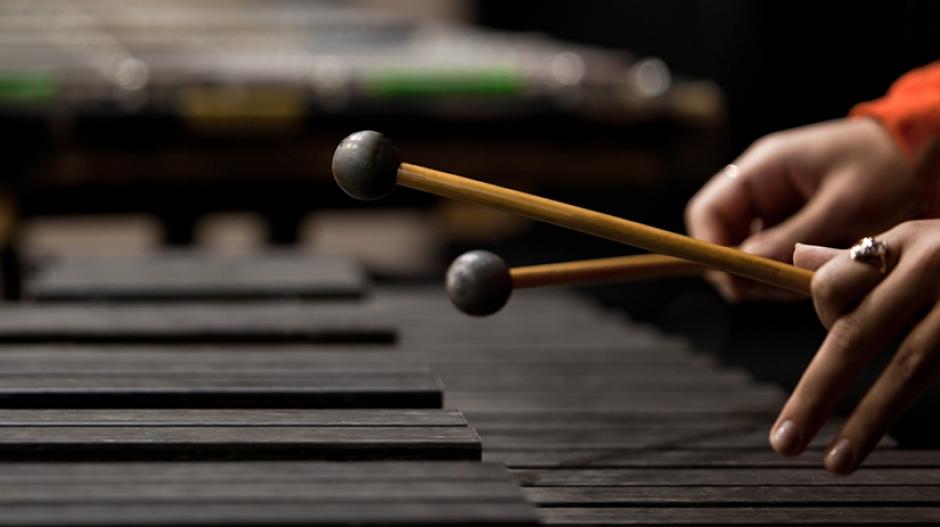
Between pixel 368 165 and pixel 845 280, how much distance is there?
1.12 ft

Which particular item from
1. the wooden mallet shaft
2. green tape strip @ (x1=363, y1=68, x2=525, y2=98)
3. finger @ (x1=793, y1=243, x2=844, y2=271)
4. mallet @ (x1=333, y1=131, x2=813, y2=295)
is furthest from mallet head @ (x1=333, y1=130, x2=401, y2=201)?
green tape strip @ (x1=363, y1=68, x2=525, y2=98)

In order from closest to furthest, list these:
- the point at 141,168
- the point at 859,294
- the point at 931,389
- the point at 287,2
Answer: the point at 859,294 → the point at 141,168 → the point at 931,389 → the point at 287,2

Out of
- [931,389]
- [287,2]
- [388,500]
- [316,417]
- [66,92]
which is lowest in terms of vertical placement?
[388,500]

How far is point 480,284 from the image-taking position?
0.97 meters

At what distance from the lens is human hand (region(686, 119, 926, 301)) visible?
1401mm

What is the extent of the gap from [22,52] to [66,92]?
58cm

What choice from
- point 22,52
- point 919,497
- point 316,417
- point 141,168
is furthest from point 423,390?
point 22,52

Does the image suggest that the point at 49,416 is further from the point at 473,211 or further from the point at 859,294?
the point at 473,211

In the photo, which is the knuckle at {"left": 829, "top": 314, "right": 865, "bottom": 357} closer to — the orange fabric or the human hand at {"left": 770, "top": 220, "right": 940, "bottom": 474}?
the human hand at {"left": 770, "top": 220, "right": 940, "bottom": 474}

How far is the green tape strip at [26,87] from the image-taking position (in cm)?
272

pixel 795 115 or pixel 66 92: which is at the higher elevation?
pixel 795 115

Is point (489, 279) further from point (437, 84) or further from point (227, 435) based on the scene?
point (437, 84)

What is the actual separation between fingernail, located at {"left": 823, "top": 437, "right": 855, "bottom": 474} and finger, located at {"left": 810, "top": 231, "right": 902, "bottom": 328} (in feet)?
0.29

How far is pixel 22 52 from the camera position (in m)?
3.26
